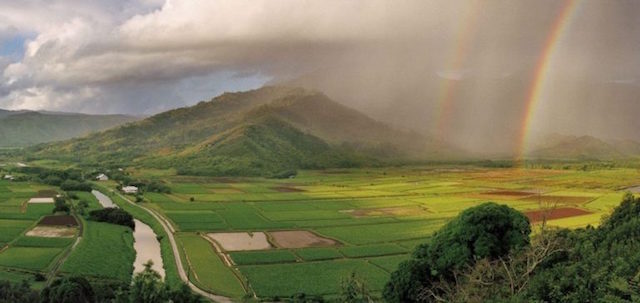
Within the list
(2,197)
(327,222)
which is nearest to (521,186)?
(327,222)

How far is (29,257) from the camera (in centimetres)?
5584

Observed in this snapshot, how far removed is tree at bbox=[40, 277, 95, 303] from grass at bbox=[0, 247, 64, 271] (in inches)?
558

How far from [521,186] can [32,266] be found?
4259 inches

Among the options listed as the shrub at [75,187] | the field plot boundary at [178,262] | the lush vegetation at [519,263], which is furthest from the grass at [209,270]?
the shrub at [75,187]

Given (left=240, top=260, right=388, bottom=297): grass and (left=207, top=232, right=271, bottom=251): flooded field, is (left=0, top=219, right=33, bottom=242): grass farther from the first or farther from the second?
(left=240, top=260, right=388, bottom=297): grass

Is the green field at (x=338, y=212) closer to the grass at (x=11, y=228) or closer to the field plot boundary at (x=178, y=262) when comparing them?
the field plot boundary at (x=178, y=262)

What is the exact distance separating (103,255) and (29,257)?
7.71 m

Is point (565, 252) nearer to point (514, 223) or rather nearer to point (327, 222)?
point (514, 223)

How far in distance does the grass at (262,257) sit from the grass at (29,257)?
20080 mm

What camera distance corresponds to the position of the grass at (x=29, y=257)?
5275cm

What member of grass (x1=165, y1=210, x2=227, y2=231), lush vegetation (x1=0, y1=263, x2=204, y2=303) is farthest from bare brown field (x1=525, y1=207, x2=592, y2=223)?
lush vegetation (x1=0, y1=263, x2=204, y2=303)

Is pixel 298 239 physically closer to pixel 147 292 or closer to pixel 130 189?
pixel 147 292

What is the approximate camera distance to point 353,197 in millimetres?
109188

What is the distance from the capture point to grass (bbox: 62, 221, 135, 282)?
170 ft
